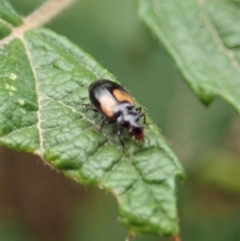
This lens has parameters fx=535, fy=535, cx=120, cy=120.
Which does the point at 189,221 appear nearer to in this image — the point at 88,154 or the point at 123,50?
the point at 123,50

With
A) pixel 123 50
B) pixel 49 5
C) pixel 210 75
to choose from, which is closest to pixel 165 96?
pixel 123 50

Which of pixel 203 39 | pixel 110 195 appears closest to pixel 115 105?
pixel 203 39

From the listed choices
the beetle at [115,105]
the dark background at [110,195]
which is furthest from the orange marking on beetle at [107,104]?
the dark background at [110,195]

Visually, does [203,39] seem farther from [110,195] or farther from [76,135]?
[110,195]

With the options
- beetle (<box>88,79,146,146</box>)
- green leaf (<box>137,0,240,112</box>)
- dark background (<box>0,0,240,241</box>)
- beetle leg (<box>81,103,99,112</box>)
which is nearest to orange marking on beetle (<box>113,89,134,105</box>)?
beetle (<box>88,79,146,146</box>)

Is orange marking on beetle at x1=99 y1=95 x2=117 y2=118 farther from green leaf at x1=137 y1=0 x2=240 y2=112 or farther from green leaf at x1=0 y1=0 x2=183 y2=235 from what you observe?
green leaf at x1=137 y1=0 x2=240 y2=112

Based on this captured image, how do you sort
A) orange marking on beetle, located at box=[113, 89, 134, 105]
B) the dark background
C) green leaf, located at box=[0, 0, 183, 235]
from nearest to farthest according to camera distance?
green leaf, located at box=[0, 0, 183, 235]
orange marking on beetle, located at box=[113, 89, 134, 105]
the dark background
